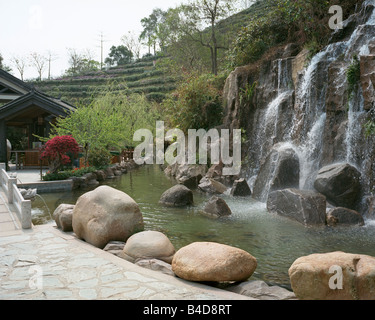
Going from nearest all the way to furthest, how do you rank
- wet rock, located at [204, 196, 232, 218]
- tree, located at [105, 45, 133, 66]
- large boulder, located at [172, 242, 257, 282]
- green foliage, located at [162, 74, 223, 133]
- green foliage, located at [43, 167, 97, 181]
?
large boulder, located at [172, 242, 257, 282] < wet rock, located at [204, 196, 232, 218] < green foliage, located at [43, 167, 97, 181] < green foliage, located at [162, 74, 223, 133] < tree, located at [105, 45, 133, 66]

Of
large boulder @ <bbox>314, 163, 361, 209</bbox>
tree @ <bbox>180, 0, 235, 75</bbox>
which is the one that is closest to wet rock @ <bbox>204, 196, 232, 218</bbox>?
large boulder @ <bbox>314, 163, 361, 209</bbox>

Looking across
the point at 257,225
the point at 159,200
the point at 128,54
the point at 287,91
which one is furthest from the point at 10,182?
the point at 128,54

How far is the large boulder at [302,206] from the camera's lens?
8.16 m

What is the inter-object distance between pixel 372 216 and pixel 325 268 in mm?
5772

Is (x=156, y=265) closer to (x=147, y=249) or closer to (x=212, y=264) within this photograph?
(x=147, y=249)

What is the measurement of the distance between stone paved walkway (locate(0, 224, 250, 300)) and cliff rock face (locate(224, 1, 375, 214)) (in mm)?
6820

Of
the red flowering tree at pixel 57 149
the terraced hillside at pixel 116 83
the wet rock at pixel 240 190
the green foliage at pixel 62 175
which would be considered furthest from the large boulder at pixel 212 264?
the terraced hillside at pixel 116 83

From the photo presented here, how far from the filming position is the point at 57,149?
14.5 metres

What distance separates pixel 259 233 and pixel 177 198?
11.9ft

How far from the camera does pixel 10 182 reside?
929 cm

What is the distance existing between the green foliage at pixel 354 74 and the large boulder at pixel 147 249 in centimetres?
812

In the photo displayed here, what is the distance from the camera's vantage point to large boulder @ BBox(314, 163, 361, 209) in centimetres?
911

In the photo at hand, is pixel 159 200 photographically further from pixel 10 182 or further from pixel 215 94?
pixel 215 94

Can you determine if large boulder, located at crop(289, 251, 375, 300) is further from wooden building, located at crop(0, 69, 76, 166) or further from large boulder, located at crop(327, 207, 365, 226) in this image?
wooden building, located at crop(0, 69, 76, 166)
